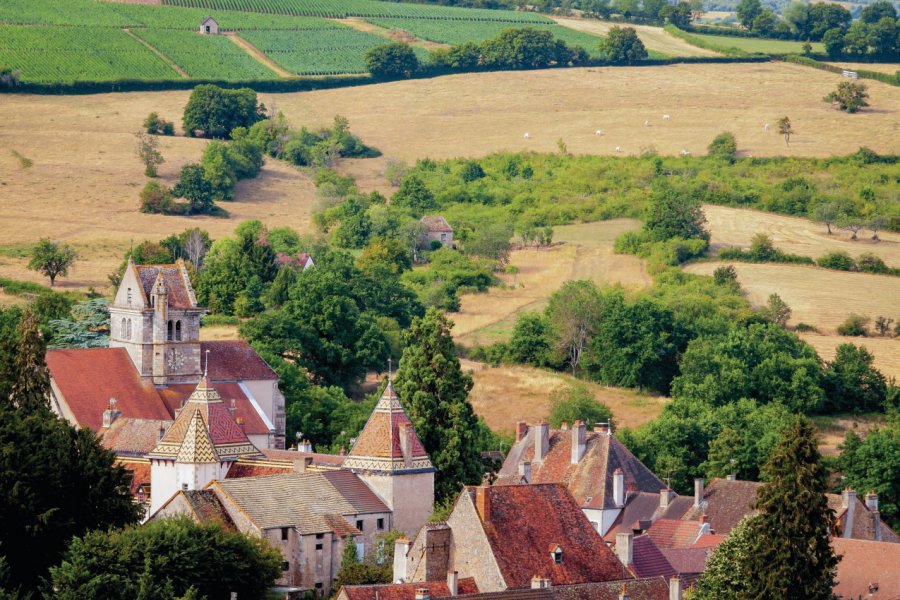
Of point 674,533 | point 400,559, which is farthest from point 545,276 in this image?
point 400,559

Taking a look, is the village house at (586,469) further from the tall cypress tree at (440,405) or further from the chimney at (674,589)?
the chimney at (674,589)

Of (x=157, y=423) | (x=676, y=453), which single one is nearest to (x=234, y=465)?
(x=157, y=423)

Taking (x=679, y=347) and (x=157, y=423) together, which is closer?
(x=157, y=423)

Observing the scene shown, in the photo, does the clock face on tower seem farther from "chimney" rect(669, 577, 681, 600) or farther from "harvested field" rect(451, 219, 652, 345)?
"chimney" rect(669, 577, 681, 600)

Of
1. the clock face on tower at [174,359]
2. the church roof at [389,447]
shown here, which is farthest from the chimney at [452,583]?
the clock face on tower at [174,359]

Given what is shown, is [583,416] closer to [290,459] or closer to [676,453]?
[676,453]

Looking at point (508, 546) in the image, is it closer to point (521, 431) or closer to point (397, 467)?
point (397, 467)
